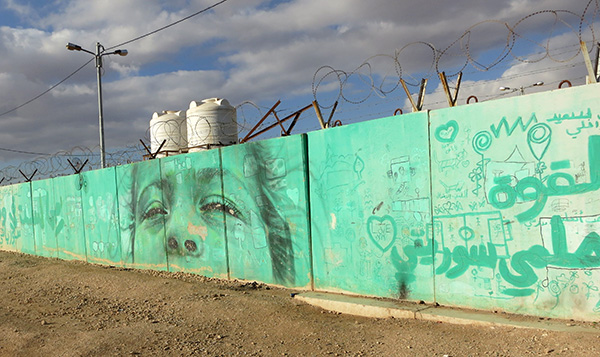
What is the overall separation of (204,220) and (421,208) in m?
4.72

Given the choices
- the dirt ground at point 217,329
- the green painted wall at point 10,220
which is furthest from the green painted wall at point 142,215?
the green painted wall at point 10,220

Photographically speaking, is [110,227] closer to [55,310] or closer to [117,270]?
[117,270]

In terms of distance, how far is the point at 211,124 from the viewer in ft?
37.7

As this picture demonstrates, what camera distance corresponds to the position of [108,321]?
6.41m

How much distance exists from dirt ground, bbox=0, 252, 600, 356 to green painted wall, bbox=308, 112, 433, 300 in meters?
0.66

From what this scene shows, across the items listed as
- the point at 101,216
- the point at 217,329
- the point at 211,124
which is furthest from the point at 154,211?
the point at 217,329

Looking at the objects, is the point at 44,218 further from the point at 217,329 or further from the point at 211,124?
the point at 217,329

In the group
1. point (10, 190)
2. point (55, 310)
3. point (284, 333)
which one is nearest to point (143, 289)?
point (55, 310)

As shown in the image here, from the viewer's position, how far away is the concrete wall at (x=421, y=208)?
4.68 meters

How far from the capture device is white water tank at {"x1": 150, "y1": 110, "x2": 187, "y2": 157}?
12203mm

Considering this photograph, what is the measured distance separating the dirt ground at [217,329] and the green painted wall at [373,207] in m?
0.66

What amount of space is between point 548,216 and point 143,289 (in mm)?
6177

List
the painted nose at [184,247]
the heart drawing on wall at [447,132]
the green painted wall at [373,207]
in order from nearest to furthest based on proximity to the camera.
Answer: the heart drawing on wall at [447,132], the green painted wall at [373,207], the painted nose at [184,247]

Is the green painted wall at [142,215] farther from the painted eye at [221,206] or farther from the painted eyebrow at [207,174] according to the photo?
the painted eye at [221,206]
